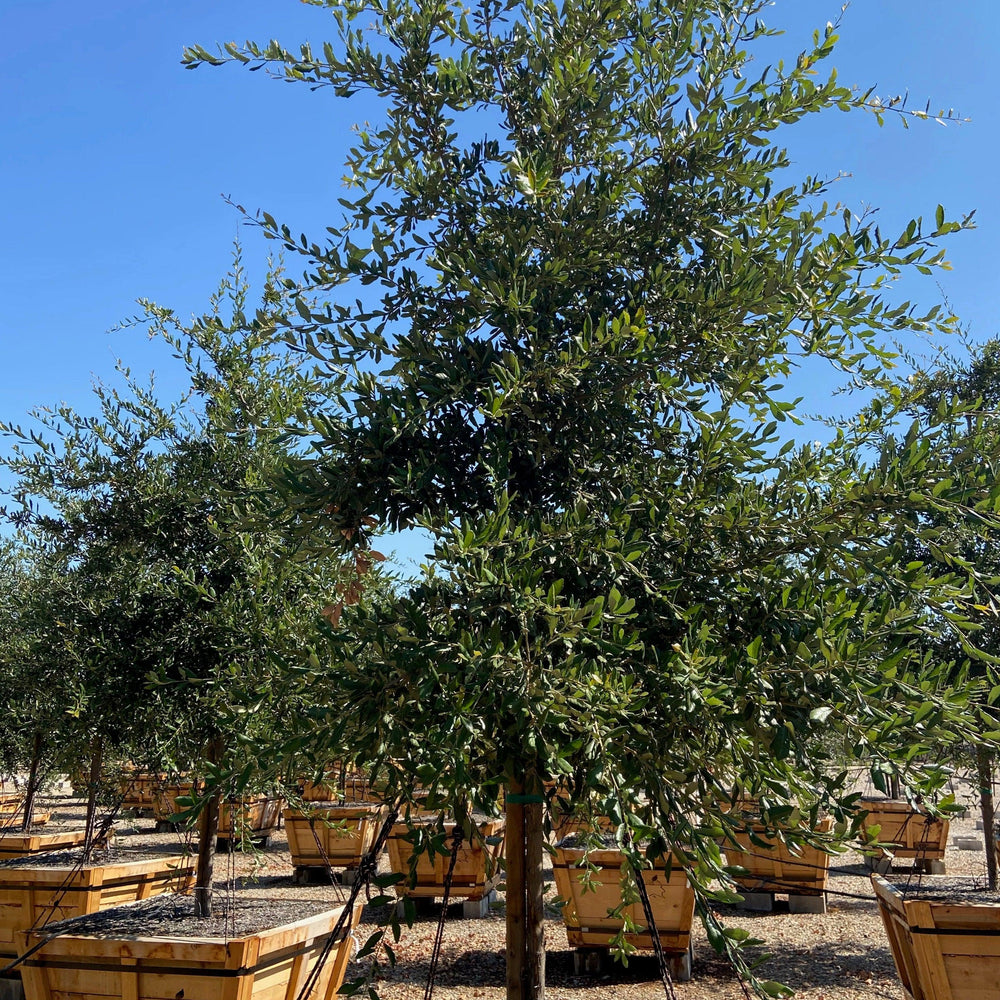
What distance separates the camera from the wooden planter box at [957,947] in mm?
6617

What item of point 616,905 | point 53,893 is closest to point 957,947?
point 616,905

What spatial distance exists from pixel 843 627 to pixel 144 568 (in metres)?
6.32

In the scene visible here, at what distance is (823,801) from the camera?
297cm

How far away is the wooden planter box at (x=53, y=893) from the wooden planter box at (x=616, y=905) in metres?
4.34

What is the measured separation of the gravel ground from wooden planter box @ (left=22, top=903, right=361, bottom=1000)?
48.8 inches

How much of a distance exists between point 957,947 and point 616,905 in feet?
12.6

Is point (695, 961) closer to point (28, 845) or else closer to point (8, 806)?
point (28, 845)

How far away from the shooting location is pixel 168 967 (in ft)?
19.0

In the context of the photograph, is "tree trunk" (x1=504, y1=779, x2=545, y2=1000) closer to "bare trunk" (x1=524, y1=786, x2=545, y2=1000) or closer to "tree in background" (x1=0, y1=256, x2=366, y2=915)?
"bare trunk" (x1=524, y1=786, x2=545, y2=1000)

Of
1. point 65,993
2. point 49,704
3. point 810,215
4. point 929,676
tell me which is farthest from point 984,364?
point 49,704

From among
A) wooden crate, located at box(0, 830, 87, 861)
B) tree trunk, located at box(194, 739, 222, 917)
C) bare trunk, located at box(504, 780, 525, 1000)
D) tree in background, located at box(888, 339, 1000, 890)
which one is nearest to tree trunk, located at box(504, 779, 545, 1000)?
bare trunk, located at box(504, 780, 525, 1000)

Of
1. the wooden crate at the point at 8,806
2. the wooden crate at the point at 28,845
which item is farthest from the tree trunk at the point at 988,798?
the wooden crate at the point at 8,806

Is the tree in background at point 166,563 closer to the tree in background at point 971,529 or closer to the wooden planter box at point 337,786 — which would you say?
the wooden planter box at point 337,786

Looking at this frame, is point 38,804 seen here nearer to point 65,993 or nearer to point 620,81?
point 65,993
